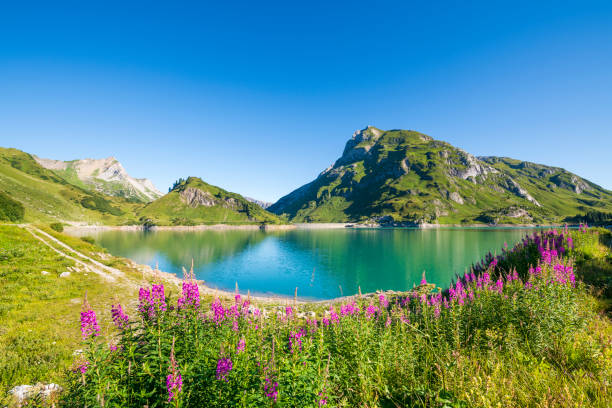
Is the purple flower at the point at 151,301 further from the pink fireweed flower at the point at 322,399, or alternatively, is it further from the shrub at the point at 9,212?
the shrub at the point at 9,212

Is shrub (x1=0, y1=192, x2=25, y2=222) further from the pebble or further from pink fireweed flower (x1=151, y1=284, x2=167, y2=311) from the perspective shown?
pink fireweed flower (x1=151, y1=284, x2=167, y2=311)

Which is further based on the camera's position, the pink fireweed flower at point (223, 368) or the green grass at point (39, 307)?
the green grass at point (39, 307)

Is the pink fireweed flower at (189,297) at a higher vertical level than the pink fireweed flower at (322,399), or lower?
higher

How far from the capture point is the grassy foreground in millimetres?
4203

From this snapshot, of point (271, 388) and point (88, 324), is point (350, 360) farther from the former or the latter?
point (88, 324)

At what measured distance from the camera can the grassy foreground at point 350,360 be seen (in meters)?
4.20

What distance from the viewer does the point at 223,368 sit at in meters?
4.18

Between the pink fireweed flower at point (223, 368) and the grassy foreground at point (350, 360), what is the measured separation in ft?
0.06

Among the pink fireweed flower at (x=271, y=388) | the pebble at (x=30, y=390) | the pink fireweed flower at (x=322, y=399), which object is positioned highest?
the pink fireweed flower at (x=271, y=388)

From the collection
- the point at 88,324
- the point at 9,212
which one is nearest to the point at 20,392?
the point at 88,324

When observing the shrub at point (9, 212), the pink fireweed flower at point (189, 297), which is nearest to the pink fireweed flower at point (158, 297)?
the pink fireweed flower at point (189, 297)

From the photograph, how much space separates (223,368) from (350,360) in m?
3.76

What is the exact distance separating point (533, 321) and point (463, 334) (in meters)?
1.87

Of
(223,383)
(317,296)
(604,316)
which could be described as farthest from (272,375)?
(317,296)
